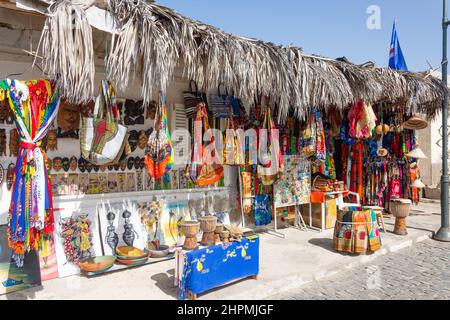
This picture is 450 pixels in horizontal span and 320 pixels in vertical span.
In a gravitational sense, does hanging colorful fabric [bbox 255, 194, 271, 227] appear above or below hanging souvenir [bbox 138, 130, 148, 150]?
below

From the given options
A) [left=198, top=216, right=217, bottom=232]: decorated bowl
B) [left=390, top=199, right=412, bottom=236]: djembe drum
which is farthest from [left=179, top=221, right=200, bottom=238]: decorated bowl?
[left=390, top=199, right=412, bottom=236]: djembe drum

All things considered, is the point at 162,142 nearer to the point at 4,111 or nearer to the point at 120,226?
the point at 120,226

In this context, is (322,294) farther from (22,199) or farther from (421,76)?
(421,76)

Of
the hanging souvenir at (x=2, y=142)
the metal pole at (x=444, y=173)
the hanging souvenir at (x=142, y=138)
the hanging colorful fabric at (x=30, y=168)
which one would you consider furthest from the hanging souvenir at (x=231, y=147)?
the metal pole at (x=444, y=173)

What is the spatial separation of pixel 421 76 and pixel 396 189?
8.84ft

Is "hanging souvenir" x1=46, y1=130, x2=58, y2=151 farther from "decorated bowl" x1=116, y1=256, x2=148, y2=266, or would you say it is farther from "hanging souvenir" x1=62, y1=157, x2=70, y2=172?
"decorated bowl" x1=116, y1=256, x2=148, y2=266

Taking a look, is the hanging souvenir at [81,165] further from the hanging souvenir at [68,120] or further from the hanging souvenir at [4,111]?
the hanging souvenir at [4,111]

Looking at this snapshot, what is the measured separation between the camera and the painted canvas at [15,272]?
351cm

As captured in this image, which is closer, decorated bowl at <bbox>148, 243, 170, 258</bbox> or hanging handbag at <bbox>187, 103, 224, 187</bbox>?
decorated bowl at <bbox>148, 243, 170, 258</bbox>

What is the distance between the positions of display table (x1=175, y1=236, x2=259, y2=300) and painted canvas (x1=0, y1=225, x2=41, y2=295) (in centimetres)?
159

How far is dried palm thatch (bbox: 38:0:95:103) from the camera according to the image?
3.03 meters

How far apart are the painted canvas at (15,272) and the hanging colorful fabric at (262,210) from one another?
3571 millimetres

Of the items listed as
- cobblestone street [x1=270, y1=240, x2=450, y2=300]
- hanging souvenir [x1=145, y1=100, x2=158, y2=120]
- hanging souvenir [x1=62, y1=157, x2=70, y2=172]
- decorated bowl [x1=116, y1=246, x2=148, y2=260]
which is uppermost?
hanging souvenir [x1=145, y1=100, x2=158, y2=120]

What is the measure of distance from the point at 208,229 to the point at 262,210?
173cm
